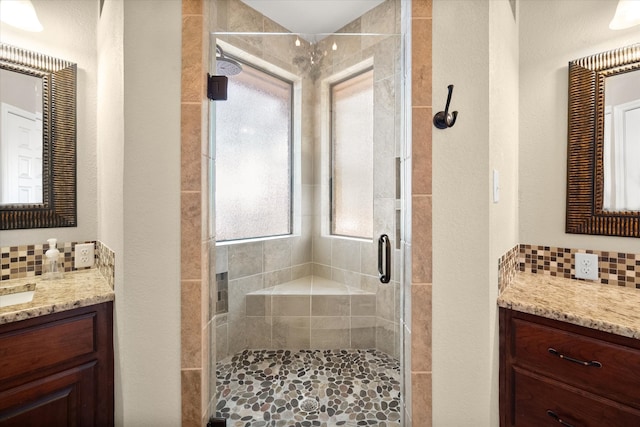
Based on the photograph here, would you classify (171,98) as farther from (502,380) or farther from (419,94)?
(502,380)

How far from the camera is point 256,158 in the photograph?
1598mm

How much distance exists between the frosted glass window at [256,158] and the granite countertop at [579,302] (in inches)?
45.8

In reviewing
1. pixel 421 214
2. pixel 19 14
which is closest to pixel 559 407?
pixel 421 214

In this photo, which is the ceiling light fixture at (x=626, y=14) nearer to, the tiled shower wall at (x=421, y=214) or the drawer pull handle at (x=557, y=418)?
the tiled shower wall at (x=421, y=214)

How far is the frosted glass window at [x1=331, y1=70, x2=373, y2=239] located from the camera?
59.7 inches

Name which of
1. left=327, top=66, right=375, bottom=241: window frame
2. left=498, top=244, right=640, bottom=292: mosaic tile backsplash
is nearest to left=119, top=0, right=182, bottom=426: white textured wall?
left=327, top=66, right=375, bottom=241: window frame

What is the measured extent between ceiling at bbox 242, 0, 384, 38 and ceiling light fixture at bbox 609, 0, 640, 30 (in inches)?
51.0

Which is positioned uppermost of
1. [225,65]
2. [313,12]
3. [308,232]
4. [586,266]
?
[313,12]

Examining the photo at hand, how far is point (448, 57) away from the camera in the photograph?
1.13 metres

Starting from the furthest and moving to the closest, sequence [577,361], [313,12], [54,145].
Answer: [313,12], [54,145], [577,361]

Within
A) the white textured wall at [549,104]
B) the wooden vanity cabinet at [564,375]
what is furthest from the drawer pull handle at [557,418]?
the white textured wall at [549,104]

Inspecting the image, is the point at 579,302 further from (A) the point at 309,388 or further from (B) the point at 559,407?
(A) the point at 309,388

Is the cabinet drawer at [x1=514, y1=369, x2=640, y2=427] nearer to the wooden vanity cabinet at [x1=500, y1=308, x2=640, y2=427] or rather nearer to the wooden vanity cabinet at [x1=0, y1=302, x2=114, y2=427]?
the wooden vanity cabinet at [x1=500, y1=308, x2=640, y2=427]

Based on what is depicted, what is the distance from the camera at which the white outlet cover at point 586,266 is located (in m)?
1.37
